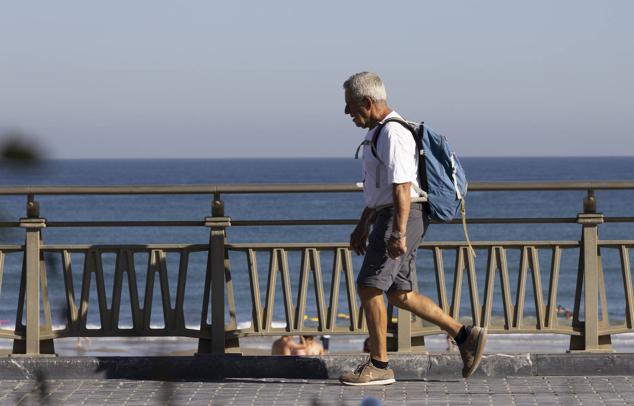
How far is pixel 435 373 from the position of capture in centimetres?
729

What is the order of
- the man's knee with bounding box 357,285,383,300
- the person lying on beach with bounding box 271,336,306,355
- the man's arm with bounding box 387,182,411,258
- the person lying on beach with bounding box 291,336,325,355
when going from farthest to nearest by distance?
the person lying on beach with bounding box 291,336,325,355, the person lying on beach with bounding box 271,336,306,355, the man's knee with bounding box 357,285,383,300, the man's arm with bounding box 387,182,411,258

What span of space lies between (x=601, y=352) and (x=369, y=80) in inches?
92.6

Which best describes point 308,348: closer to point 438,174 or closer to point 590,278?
point 590,278

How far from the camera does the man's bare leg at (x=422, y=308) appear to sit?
6.66 m

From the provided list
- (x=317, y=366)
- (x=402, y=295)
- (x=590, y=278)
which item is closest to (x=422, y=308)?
(x=402, y=295)

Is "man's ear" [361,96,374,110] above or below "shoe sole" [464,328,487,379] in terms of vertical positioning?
above

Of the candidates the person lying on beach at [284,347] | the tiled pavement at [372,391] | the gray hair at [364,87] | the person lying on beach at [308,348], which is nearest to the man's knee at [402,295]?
the tiled pavement at [372,391]

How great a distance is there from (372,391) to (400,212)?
45.8 inches

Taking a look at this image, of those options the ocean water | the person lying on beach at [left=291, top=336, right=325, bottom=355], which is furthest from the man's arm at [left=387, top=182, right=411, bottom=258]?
the person lying on beach at [left=291, top=336, right=325, bottom=355]

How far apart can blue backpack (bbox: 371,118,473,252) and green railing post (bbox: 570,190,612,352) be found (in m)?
1.11

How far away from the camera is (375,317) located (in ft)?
22.0

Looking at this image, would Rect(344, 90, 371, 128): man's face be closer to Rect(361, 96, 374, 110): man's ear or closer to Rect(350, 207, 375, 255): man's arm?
Rect(361, 96, 374, 110): man's ear

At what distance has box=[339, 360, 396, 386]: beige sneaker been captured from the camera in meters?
6.88

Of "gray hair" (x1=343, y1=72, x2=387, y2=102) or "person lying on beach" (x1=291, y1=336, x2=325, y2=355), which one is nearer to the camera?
"gray hair" (x1=343, y1=72, x2=387, y2=102)
